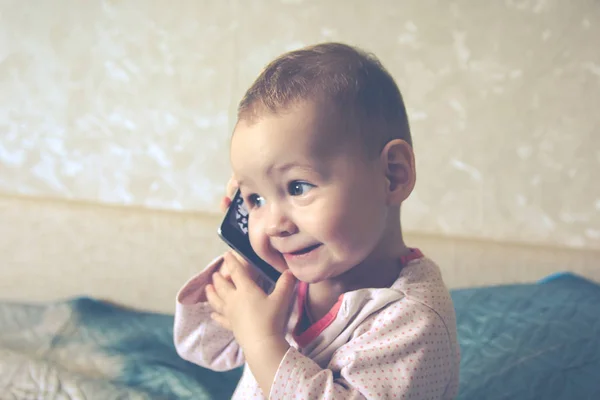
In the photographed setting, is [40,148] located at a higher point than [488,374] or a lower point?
higher

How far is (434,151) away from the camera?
1.41m

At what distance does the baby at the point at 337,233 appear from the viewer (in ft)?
2.09

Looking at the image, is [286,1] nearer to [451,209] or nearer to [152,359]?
[451,209]

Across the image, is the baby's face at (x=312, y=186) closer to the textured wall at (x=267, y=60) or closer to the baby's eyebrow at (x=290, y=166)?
the baby's eyebrow at (x=290, y=166)

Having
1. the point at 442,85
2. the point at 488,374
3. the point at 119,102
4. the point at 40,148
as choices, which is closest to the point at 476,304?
the point at 488,374

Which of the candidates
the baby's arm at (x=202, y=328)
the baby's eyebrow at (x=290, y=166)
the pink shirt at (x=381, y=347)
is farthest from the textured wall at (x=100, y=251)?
the baby's eyebrow at (x=290, y=166)

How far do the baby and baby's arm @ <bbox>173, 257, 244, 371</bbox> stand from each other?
15cm

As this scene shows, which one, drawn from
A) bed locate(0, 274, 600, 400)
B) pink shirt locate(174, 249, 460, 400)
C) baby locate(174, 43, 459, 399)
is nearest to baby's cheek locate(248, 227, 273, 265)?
baby locate(174, 43, 459, 399)

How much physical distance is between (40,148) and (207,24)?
53 centimetres

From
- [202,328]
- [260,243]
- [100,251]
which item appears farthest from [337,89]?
[100,251]

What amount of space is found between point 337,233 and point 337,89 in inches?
6.1

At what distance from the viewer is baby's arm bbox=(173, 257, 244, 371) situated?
882 millimetres

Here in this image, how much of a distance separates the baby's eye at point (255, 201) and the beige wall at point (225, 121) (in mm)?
776

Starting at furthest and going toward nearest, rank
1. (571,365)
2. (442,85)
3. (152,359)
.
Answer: (442,85) → (152,359) → (571,365)
